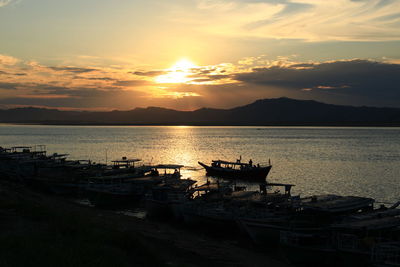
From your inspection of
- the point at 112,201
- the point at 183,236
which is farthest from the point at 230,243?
the point at 112,201

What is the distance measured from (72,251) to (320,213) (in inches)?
701

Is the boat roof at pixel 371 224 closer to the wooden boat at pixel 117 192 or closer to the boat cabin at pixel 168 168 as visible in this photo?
the wooden boat at pixel 117 192

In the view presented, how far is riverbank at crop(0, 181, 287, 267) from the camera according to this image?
15.2 m

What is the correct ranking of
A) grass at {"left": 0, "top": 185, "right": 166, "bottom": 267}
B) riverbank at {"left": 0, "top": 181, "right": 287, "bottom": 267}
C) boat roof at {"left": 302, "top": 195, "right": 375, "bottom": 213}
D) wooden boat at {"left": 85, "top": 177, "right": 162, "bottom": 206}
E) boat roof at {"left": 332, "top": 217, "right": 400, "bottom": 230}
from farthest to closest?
wooden boat at {"left": 85, "top": 177, "right": 162, "bottom": 206} < boat roof at {"left": 302, "top": 195, "right": 375, "bottom": 213} < boat roof at {"left": 332, "top": 217, "right": 400, "bottom": 230} < riverbank at {"left": 0, "top": 181, "right": 287, "bottom": 267} < grass at {"left": 0, "top": 185, "right": 166, "bottom": 267}

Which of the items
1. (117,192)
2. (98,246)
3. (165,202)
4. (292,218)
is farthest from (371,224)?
(117,192)

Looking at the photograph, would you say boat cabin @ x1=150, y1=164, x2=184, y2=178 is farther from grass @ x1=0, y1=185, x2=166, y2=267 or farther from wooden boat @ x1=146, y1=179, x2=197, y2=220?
grass @ x1=0, y1=185, x2=166, y2=267

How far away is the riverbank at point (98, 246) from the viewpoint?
1519 cm

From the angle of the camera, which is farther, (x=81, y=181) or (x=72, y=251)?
(x=81, y=181)

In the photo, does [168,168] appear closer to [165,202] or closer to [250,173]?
[165,202]

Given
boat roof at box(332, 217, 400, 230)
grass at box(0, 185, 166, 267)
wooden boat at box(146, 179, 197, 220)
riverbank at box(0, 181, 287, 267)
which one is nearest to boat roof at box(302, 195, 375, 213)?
boat roof at box(332, 217, 400, 230)

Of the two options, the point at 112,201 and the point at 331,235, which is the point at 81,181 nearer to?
the point at 112,201

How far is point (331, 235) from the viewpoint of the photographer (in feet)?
76.0

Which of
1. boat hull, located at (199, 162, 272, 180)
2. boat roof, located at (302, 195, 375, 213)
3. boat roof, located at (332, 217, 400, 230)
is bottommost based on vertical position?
boat hull, located at (199, 162, 272, 180)

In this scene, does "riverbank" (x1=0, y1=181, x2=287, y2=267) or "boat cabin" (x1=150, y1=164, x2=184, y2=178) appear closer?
"riverbank" (x1=0, y1=181, x2=287, y2=267)
